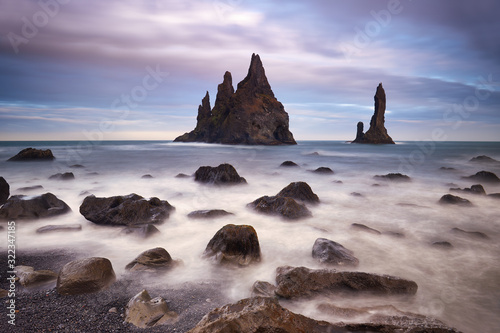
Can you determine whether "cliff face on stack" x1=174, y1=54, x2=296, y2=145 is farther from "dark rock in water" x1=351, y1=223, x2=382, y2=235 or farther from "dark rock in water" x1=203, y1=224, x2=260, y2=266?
"dark rock in water" x1=203, y1=224, x2=260, y2=266

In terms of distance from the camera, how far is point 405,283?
3.23 metres

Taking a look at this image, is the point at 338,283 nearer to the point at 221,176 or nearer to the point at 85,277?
the point at 85,277

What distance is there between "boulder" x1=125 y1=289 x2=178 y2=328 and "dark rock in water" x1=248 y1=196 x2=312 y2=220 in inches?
151

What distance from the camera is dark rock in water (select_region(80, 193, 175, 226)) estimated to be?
5.47m

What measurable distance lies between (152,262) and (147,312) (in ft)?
3.76

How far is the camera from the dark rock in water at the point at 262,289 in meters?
3.08

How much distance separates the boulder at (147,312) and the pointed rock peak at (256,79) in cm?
7179

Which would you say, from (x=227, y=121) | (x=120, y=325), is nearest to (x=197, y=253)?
(x=120, y=325)

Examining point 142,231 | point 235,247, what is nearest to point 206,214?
point 142,231

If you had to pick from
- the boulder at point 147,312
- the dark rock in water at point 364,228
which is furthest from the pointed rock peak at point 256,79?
the boulder at point 147,312

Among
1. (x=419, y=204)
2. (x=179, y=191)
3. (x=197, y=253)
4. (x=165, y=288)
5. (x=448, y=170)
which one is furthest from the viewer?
(x=448, y=170)

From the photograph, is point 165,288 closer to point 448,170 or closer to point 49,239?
point 49,239

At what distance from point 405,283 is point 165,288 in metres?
2.95

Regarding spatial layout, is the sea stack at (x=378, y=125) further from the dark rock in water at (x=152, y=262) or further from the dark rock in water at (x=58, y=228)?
the dark rock in water at (x=152, y=262)
